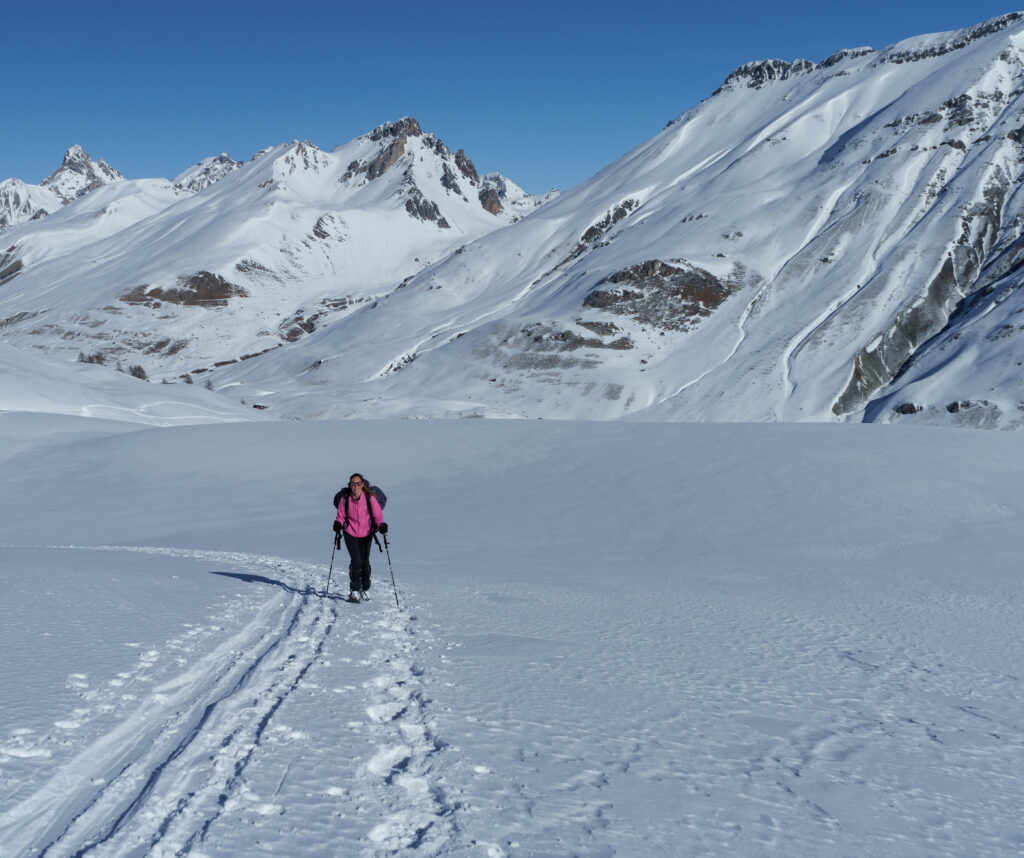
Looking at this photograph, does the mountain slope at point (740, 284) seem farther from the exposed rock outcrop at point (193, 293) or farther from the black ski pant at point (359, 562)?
the black ski pant at point (359, 562)

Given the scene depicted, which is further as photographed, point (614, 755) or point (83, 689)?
point (83, 689)

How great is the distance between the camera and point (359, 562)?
1069 cm

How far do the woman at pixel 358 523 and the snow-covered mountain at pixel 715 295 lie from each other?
7631 cm

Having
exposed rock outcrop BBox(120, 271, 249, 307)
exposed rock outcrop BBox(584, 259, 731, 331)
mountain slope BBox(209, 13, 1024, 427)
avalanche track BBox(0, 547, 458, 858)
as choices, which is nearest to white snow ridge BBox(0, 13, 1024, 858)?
avalanche track BBox(0, 547, 458, 858)

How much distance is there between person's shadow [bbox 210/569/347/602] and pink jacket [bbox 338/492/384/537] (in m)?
1.01

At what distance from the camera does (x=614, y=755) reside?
4938mm

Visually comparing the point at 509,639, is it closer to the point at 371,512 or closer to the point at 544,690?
the point at 544,690

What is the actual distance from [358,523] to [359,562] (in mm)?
564

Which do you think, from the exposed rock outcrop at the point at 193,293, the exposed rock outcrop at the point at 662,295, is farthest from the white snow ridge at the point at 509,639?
the exposed rock outcrop at the point at 193,293

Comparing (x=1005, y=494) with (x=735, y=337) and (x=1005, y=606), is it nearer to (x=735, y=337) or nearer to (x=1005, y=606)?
(x=1005, y=606)

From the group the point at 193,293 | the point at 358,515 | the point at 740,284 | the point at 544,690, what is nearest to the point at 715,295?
the point at 740,284

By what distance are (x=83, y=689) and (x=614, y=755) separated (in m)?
4.07

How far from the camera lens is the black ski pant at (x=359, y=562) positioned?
10555 millimetres

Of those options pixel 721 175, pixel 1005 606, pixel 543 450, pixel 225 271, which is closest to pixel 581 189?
pixel 721 175
